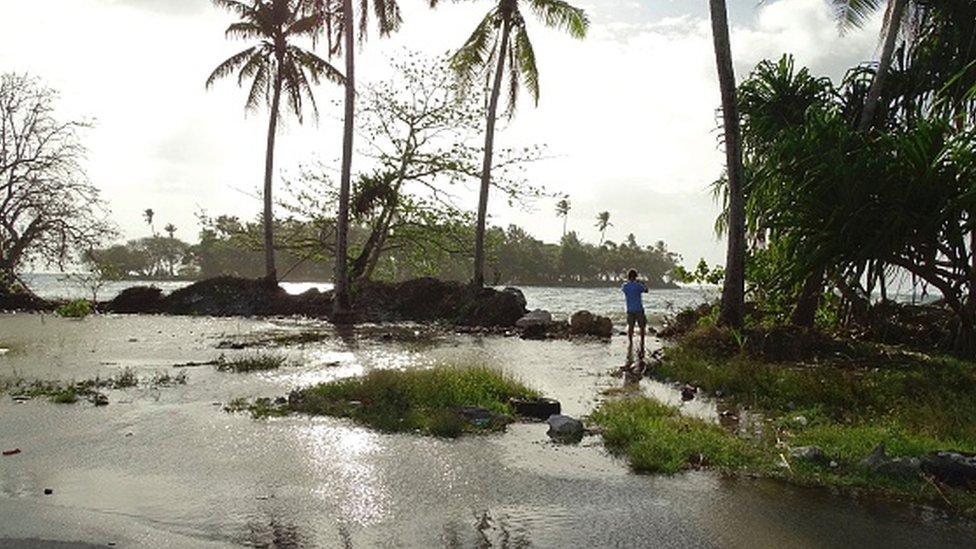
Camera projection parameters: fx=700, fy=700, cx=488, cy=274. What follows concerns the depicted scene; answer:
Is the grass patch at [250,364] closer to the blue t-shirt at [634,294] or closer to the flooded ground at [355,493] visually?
the flooded ground at [355,493]

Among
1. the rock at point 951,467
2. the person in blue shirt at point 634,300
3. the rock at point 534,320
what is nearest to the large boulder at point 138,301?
the rock at point 534,320

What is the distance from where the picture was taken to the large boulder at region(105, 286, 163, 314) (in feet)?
104

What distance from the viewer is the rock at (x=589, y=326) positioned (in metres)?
23.1

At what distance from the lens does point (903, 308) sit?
1867 cm

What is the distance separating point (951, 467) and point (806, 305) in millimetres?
10582

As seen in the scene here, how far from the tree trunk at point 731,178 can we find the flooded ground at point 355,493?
625 cm

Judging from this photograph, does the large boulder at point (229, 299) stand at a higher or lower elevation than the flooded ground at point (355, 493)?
higher

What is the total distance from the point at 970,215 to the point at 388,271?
84.9ft

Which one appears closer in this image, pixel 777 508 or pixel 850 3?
pixel 777 508

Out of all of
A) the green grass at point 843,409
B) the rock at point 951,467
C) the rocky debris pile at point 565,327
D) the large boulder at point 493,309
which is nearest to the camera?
the rock at point 951,467

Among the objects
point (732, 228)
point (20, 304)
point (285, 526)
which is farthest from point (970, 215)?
point (20, 304)

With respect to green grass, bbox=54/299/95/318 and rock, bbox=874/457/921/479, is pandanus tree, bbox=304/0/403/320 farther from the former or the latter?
rock, bbox=874/457/921/479

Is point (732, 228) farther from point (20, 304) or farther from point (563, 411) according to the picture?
point (20, 304)

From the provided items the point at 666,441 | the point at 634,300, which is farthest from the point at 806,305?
the point at 666,441
